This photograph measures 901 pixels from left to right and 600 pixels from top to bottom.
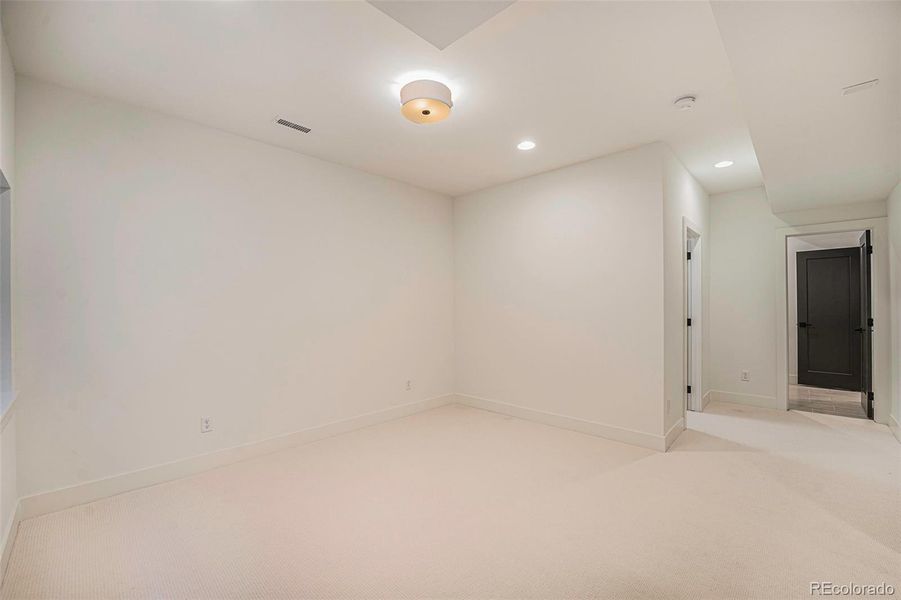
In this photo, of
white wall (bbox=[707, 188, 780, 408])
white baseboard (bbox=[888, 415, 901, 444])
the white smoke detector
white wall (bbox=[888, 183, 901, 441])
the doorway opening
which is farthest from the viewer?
the doorway opening

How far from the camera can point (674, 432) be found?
3.78 m

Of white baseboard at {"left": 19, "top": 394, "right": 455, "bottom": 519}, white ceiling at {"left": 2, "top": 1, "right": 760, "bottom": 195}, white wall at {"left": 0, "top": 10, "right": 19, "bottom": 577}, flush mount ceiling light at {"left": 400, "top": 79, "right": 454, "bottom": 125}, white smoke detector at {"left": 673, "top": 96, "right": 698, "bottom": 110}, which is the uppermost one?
white ceiling at {"left": 2, "top": 1, "right": 760, "bottom": 195}

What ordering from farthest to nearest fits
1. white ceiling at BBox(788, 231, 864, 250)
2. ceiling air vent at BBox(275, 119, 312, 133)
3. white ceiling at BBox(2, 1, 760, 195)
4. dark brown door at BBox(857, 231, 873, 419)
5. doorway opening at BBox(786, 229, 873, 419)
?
1. white ceiling at BBox(788, 231, 864, 250)
2. doorway opening at BBox(786, 229, 873, 419)
3. dark brown door at BBox(857, 231, 873, 419)
4. ceiling air vent at BBox(275, 119, 312, 133)
5. white ceiling at BBox(2, 1, 760, 195)

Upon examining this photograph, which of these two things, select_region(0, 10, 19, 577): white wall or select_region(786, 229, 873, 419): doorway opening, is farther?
select_region(786, 229, 873, 419): doorway opening

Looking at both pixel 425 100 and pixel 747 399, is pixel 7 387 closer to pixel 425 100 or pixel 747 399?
pixel 425 100

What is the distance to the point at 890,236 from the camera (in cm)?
419

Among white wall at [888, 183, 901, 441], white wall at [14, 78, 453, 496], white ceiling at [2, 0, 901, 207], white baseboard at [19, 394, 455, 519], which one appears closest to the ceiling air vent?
white ceiling at [2, 0, 901, 207]

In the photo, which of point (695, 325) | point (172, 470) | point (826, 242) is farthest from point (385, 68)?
point (826, 242)

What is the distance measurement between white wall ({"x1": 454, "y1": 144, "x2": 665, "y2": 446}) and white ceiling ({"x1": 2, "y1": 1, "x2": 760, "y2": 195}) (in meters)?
0.60

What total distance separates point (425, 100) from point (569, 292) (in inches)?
96.0

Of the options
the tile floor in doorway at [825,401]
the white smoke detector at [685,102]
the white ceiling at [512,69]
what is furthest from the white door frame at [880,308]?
the white smoke detector at [685,102]

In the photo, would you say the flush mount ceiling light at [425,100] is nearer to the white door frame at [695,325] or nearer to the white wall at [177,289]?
the white wall at [177,289]

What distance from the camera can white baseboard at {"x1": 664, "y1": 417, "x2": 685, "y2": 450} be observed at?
3.60m

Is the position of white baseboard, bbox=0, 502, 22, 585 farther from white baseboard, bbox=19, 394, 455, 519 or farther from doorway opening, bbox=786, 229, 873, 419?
doorway opening, bbox=786, 229, 873, 419
